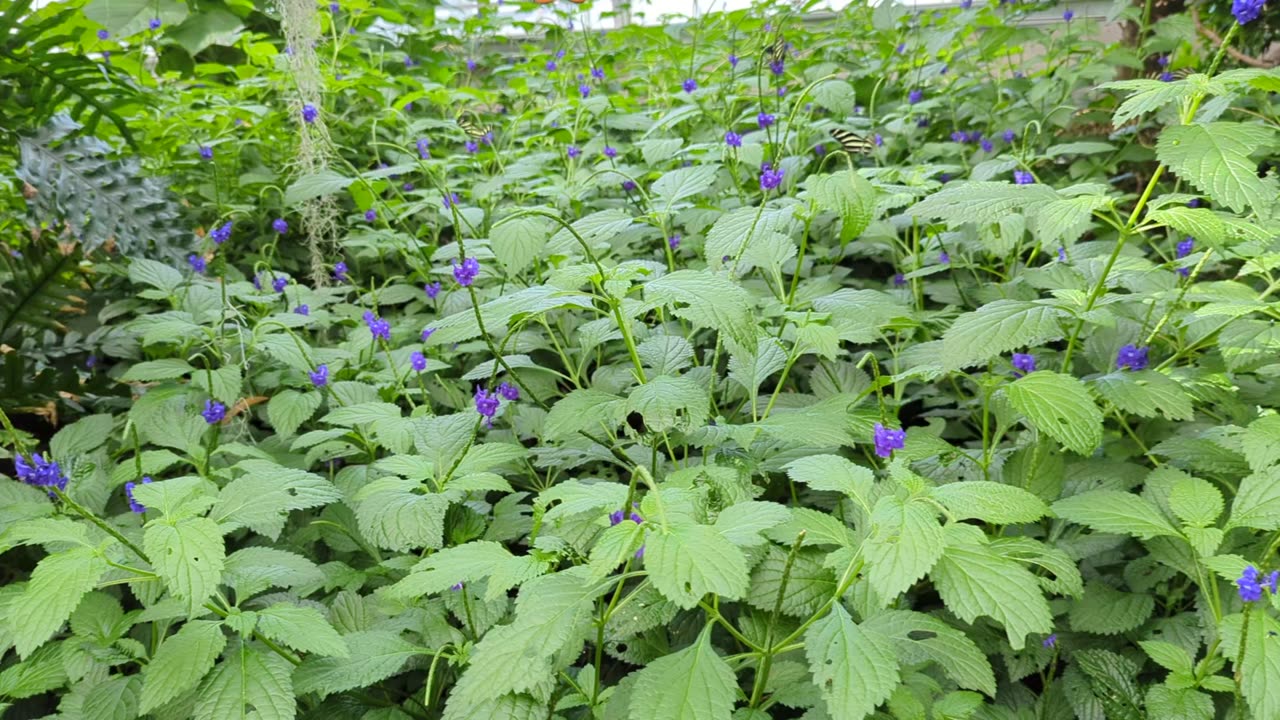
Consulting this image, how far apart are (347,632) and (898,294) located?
1388 mm

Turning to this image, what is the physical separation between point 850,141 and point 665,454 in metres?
1.05

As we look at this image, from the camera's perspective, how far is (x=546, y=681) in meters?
0.96

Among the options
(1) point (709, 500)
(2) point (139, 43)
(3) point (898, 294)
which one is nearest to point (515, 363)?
(1) point (709, 500)

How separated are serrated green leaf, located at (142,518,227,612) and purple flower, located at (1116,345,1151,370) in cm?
143

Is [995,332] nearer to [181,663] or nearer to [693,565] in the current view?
[693,565]

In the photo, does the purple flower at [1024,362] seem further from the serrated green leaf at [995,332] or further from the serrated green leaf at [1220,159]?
the serrated green leaf at [1220,159]

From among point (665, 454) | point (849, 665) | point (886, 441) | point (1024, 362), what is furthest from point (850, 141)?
point (849, 665)

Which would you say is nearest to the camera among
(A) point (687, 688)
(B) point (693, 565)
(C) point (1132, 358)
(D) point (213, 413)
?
(B) point (693, 565)

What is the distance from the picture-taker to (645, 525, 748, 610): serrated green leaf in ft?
2.67

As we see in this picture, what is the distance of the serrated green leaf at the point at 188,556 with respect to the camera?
0.97 meters

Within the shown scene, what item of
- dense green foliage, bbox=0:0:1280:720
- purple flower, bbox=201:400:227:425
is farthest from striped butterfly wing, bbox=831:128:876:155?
purple flower, bbox=201:400:227:425

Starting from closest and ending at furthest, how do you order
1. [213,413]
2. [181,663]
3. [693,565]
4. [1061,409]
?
[693,565]
[181,663]
[1061,409]
[213,413]

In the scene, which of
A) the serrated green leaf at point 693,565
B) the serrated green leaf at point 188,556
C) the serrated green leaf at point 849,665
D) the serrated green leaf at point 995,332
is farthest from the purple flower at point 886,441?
the serrated green leaf at point 188,556

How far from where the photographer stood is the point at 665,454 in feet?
5.28
